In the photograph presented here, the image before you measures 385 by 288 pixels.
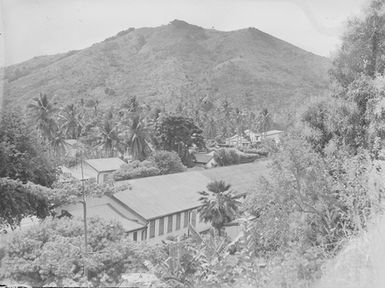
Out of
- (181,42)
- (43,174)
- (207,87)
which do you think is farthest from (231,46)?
(43,174)

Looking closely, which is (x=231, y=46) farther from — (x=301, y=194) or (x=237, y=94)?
(x=301, y=194)

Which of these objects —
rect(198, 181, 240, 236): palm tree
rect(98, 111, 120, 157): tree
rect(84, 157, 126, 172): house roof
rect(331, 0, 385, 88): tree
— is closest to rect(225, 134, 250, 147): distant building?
rect(98, 111, 120, 157): tree

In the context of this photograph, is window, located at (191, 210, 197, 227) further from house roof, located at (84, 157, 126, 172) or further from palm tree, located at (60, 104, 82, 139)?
palm tree, located at (60, 104, 82, 139)

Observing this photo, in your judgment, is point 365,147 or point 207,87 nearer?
point 365,147

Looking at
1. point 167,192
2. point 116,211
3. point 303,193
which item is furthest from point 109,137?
point 303,193

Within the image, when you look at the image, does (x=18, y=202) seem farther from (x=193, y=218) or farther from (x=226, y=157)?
(x=226, y=157)
